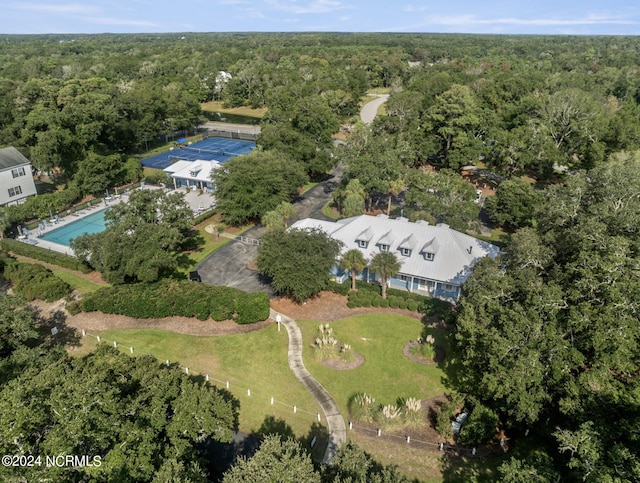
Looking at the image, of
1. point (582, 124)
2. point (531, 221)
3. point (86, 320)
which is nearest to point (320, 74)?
point (582, 124)

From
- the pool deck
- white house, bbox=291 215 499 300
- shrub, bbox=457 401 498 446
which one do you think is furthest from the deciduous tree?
the pool deck

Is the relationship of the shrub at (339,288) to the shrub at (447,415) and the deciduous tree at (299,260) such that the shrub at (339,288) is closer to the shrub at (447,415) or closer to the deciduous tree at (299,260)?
the deciduous tree at (299,260)

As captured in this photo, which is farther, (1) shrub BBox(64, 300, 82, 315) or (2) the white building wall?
(2) the white building wall

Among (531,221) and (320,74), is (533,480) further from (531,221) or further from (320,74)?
(320,74)

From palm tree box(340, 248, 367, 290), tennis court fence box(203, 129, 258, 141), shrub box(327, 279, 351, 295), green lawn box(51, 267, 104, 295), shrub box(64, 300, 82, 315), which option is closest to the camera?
shrub box(64, 300, 82, 315)

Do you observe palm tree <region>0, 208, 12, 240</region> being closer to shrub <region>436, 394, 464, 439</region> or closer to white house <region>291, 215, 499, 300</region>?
white house <region>291, 215, 499, 300</region>

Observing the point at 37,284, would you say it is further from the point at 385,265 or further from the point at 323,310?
the point at 385,265

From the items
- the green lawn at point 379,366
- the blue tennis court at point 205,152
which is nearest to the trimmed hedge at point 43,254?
the green lawn at point 379,366
